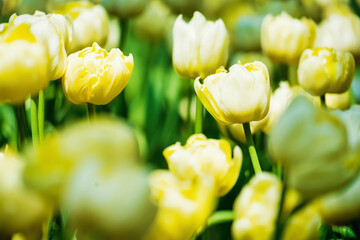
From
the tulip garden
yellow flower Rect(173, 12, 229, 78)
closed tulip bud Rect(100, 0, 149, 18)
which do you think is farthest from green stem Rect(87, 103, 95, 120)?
closed tulip bud Rect(100, 0, 149, 18)

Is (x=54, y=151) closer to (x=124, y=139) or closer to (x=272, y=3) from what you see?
(x=124, y=139)

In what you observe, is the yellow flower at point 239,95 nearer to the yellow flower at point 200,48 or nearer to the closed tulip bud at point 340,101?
the yellow flower at point 200,48

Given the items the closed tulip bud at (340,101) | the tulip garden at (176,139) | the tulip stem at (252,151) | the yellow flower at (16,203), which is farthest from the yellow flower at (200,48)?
the yellow flower at (16,203)

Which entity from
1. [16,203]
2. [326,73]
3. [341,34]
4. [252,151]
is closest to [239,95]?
[252,151]

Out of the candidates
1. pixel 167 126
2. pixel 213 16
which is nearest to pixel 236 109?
pixel 167 126

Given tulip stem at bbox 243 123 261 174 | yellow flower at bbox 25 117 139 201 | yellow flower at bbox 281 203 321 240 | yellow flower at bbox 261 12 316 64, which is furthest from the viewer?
yellow flower at bbox 261 12 316 64

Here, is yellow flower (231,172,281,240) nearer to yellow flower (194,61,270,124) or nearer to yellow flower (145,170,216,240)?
yellow flower (145,170,216,240)

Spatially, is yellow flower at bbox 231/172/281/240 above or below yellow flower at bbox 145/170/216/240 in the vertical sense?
below
